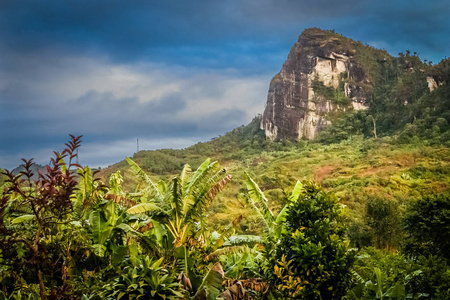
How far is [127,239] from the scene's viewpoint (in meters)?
7.86

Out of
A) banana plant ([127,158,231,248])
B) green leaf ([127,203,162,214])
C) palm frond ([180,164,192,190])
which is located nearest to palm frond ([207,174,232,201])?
banana plant ([127,158,231,248])

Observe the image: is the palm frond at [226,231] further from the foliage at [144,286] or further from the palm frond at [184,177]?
the foliage at [144,286]

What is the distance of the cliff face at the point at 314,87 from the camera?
7419 centimetres

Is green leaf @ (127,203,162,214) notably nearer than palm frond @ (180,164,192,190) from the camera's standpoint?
Yes

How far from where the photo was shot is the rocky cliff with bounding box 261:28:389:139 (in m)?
74.2

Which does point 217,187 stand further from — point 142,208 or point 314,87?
point 314,87

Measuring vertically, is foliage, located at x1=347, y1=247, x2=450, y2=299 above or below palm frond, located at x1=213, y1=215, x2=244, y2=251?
below

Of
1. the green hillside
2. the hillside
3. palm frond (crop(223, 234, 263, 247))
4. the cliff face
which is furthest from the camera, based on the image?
the cliff face

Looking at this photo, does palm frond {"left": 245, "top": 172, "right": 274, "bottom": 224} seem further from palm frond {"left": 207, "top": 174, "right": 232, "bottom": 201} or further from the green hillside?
the green hillside

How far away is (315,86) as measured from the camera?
77938 mm

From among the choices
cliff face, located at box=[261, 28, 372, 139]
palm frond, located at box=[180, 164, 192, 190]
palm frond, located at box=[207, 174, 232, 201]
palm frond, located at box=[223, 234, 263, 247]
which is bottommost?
palm frond, located at box=[223, 234, 263, 247]

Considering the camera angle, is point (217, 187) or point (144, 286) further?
point (217, 187)

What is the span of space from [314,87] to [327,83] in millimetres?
2602

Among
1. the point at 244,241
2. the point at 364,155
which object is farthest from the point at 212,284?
the point at 364,155
